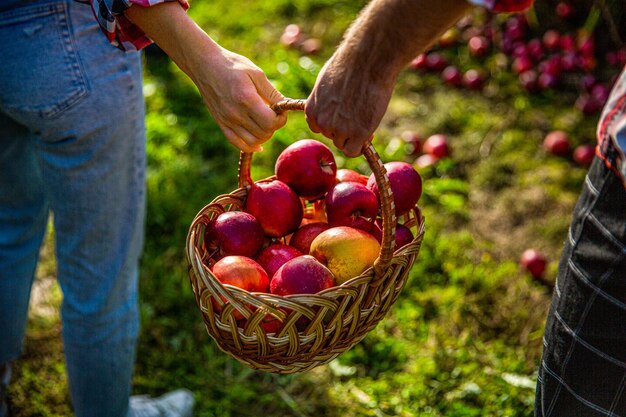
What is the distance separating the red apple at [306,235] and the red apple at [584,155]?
2.02m

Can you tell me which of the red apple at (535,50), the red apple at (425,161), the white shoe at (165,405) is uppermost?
the red apple at (535,50)

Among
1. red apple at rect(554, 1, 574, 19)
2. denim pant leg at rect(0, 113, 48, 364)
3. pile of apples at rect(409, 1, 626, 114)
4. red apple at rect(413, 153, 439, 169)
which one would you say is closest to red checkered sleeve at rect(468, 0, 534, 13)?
denim pant leg at rect(0, 113, 48, 364)

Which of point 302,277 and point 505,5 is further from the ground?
point 505,5

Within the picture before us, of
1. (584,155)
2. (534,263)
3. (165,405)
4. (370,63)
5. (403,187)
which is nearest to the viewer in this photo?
(370,63)

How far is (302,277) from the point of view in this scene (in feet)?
4.58

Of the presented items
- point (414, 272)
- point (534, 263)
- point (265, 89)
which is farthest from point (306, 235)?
point (534, 263)

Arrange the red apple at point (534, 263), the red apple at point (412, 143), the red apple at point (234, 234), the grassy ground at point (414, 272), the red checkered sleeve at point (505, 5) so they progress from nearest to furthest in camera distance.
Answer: the red checkered sleeve at point (505, 5), the red apple at point (234, 234), the grassy ground at point (414, 272), the red apple at point (534, 263), the red apple at point (412, 143)

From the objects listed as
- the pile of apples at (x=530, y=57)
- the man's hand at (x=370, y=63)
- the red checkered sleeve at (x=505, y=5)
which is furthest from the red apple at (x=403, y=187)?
the pile of apples at (x=530, y=57)

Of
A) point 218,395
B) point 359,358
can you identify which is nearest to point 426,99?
point 359,358

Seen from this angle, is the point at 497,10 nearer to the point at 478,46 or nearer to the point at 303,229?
the point at 303,229

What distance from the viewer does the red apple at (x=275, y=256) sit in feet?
5.01

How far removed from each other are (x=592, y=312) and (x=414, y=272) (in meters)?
1.42

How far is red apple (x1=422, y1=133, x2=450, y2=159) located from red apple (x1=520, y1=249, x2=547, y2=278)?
0.76m

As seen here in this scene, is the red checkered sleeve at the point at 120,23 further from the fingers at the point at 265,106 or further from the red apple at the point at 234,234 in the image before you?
the red apple at the point at 234,234
